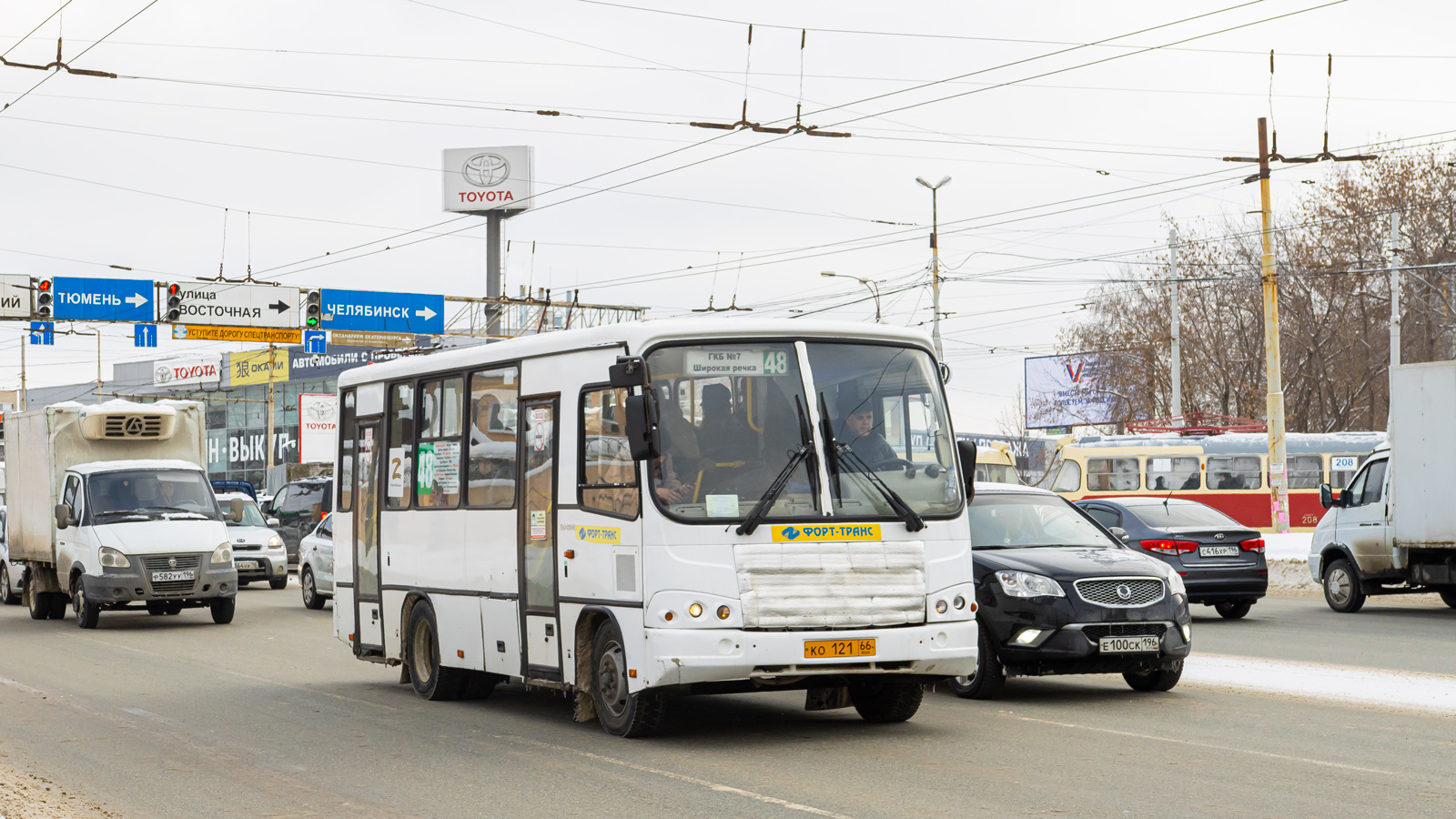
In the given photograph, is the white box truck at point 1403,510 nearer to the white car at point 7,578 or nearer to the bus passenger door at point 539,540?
the bus passenger door at point 539,540

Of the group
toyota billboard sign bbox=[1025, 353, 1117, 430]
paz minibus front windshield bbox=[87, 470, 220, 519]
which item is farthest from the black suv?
toyota billboard sign bbox=[1025, 353, 1117, 430]

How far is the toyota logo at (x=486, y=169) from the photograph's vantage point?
232 ft

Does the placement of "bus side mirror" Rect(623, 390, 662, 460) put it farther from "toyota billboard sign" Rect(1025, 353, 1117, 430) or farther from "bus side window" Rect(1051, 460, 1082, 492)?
"toyota billboard sign" Rect(1025, 353, 1117, 430)

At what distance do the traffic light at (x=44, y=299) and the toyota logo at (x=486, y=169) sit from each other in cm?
3244

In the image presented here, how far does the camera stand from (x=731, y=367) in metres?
10.5

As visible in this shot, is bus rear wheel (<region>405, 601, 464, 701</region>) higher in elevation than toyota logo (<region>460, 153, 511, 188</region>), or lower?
lower

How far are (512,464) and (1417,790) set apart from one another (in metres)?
6.22

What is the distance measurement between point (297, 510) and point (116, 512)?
12.8 metres

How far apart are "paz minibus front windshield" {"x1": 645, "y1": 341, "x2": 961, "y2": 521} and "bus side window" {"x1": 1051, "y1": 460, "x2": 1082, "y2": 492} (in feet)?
102

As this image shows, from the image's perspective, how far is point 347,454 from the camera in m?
14.8

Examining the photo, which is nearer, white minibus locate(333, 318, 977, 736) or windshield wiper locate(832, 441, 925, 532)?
white minibus locate(333, 318, 977, 736)

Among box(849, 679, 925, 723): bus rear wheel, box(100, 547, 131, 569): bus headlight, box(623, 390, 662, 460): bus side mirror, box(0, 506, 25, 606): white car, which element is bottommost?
box(0, 506, 25, 606): white car

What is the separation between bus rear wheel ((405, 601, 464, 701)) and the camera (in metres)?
13.1

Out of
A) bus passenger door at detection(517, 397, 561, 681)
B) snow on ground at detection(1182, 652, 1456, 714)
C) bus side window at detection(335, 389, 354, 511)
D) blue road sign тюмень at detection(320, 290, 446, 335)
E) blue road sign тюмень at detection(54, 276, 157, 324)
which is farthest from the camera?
blue road sign тюмень at detection(320, 290, 446, 335)
